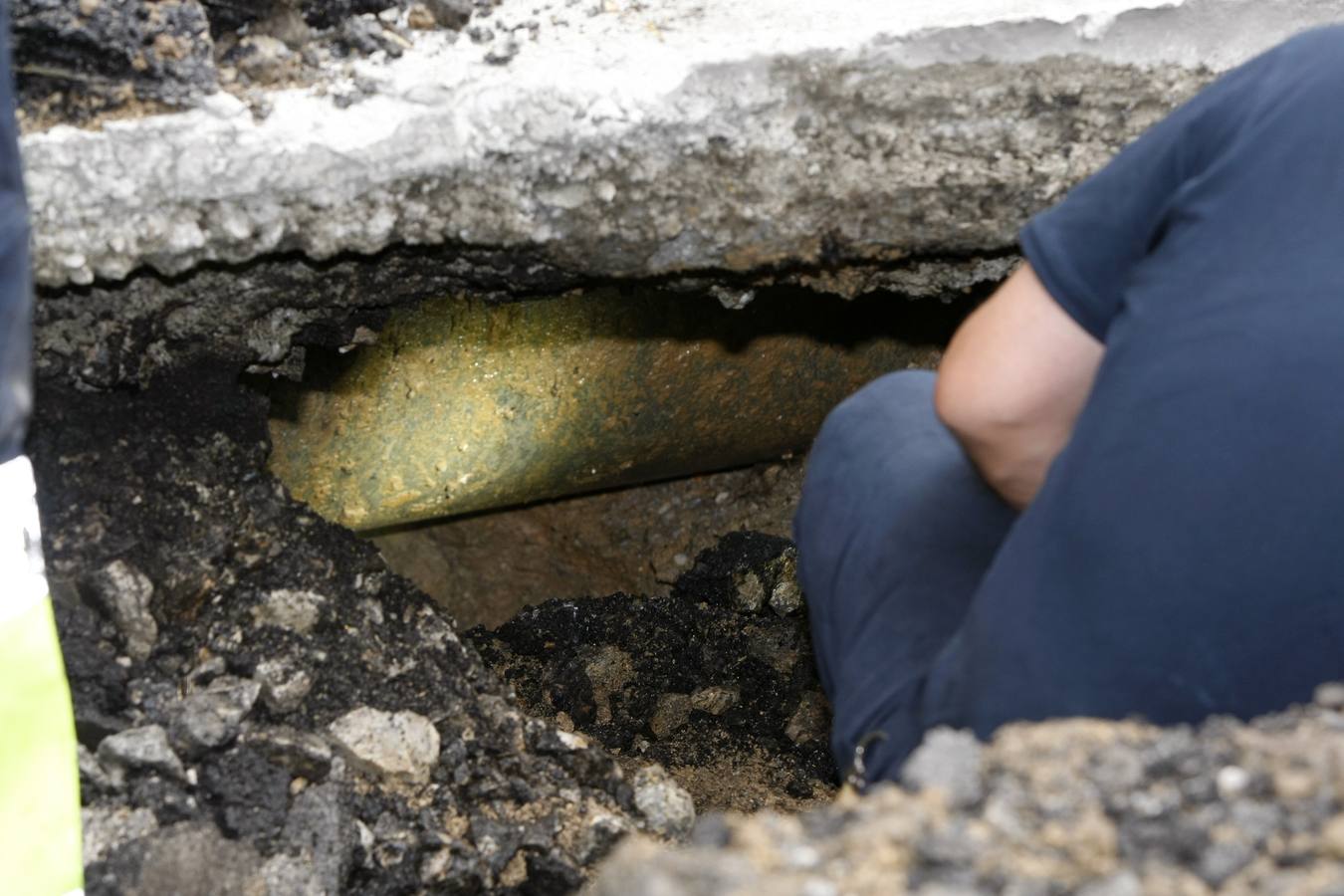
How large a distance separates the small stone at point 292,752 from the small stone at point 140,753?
0.09 meters

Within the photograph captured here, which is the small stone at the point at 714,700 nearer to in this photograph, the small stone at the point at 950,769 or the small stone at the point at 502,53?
the small stone at the point at 502,53

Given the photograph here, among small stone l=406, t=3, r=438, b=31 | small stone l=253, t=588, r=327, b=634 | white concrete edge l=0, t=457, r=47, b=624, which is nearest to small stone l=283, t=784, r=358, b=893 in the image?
small stone l=253, t=588, r=327, b=634

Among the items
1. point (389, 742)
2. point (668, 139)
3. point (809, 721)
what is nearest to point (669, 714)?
point (809, 721)

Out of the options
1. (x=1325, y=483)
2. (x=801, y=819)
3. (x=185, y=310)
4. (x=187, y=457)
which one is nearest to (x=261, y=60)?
(x=185, y=310)

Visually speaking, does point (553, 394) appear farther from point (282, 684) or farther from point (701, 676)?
point (282, 684)

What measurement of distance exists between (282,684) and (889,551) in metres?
0.80

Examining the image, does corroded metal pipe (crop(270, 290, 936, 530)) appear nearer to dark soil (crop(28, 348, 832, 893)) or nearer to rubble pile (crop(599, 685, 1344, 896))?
dark soil (crop(28, 348, 832, 893))

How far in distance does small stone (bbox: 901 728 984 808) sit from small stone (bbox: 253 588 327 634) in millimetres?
1037

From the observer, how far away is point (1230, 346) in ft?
3.25

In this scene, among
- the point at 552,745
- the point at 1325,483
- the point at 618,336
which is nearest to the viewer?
the point at 1325,483

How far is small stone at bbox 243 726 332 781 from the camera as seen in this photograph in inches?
61.6

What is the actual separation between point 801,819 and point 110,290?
114 centimetres

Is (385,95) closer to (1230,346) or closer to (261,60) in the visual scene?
(261,60)

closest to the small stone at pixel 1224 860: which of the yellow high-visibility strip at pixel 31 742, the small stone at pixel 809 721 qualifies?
the yellow high-visibility strip at pixel 31 742
